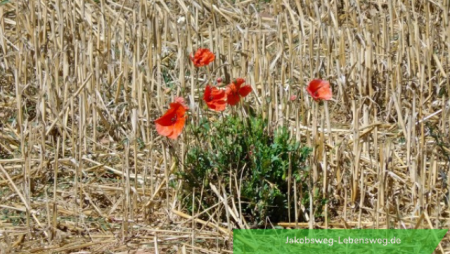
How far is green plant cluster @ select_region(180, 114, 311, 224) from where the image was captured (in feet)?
9.05

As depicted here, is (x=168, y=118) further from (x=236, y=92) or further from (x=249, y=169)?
(x=249, y=169)

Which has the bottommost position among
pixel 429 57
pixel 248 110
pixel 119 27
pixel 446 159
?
pixel 446 159

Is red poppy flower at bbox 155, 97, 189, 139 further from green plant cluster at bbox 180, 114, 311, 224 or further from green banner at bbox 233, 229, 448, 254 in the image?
green banner at bbox 233, 229, 448, 254

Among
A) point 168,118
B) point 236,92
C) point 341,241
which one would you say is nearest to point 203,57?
point 236,92

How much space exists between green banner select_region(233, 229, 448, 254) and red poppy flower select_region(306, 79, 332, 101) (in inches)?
19.3

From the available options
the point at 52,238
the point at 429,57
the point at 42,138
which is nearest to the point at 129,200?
the point at 52,238

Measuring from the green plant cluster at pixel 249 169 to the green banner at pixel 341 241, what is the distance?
4.6 inches

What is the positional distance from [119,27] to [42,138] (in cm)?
161

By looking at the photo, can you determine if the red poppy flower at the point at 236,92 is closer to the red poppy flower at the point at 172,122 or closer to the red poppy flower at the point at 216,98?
the red poppy flower at the point at 216,98

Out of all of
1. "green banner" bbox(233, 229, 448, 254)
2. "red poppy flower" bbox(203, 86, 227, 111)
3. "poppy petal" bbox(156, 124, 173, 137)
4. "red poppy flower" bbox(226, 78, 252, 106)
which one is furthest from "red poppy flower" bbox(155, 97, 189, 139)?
"green banner" bbox(233, 229, 448, 254)

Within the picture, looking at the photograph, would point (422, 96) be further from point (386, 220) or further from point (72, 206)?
point (72, 206)

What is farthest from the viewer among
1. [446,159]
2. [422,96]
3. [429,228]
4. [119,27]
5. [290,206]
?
[119,27]

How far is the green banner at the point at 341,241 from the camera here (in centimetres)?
258

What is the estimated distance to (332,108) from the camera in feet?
12.6
